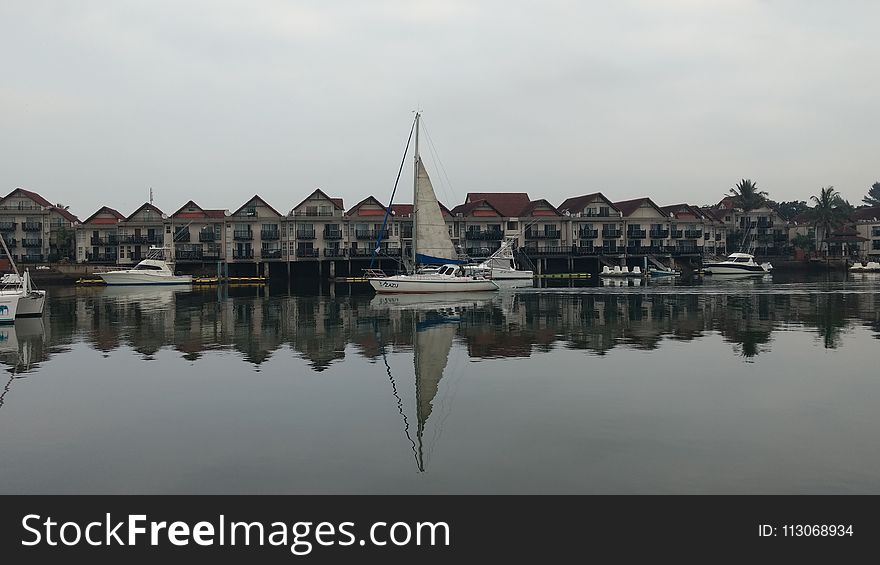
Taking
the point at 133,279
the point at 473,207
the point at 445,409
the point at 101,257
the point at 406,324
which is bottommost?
the point at 445,409

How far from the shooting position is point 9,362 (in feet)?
68.2

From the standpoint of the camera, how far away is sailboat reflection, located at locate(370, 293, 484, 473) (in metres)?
13.6

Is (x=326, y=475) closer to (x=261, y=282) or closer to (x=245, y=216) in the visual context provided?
(x=261, y=282)

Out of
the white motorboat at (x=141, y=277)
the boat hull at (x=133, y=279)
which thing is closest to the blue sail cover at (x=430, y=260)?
the white motorboat at (x=141, y=277)

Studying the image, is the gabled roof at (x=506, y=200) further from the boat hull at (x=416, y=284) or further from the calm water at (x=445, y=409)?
the calm water at (x=445, y=409)

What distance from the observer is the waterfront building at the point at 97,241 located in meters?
89.3

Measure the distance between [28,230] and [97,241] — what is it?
10411mm

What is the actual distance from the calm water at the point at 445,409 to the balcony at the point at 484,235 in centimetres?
6311

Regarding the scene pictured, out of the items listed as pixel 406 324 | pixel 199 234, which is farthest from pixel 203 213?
pixel 406 324

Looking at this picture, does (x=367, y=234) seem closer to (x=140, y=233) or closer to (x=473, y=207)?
(x=473, y=207)

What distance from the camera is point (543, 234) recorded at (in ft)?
310
